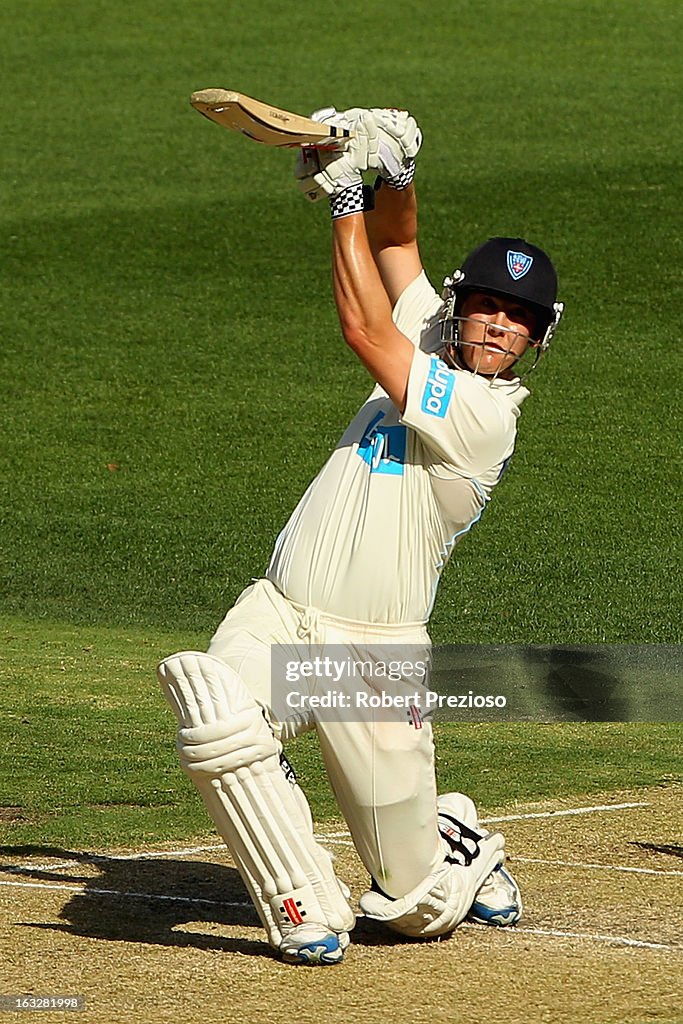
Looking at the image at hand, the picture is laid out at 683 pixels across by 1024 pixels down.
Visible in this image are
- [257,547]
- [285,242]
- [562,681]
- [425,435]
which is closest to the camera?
[425,435]

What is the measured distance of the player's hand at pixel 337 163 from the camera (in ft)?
15.3

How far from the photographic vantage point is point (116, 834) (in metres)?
6.33

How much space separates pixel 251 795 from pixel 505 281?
1.54 m

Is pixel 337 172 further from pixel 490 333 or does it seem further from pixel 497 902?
pixel 497 902

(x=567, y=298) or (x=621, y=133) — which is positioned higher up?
(x=621, y=133)

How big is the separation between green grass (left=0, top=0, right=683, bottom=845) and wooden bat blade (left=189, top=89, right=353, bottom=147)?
2.75m

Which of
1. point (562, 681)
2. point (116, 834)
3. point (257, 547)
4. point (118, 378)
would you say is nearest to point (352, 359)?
point (118, 378)

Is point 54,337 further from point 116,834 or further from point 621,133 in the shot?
point 116,834

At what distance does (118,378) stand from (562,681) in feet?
23.9

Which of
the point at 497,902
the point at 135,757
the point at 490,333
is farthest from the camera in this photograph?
the point at 135,757

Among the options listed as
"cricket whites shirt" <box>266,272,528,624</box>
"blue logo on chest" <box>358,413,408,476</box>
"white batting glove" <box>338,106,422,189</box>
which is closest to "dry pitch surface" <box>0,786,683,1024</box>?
"cricket whites shirt" <box>266,272,528,624</box>

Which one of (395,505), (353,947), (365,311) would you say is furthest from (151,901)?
(365,311)

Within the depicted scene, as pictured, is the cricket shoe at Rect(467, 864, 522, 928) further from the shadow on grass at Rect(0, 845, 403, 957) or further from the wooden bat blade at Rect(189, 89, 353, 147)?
the wooden bat blade at Rect(189, 89, 353, 147)

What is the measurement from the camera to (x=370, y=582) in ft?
15.8
